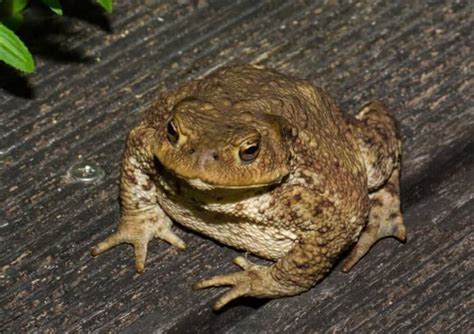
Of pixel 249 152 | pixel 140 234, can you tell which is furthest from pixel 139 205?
pixel 249 152

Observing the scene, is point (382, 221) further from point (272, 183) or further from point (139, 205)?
point (139, 205)

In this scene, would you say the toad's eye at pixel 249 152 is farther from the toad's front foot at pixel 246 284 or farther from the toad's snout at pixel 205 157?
the toad's front foot at pixel 246 284

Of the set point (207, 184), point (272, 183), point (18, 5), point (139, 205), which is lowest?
point (139, 205)

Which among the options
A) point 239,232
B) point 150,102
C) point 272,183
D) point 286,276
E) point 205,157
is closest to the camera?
point 205,157

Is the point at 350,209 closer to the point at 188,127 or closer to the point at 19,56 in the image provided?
the point at 188,127

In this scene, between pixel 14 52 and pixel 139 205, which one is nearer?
pixel 14 52

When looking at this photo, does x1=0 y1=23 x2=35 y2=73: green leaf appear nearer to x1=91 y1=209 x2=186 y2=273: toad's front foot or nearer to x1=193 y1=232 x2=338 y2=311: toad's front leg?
x1=91 y1=209 x2=186 y2=273: toad's front foot
